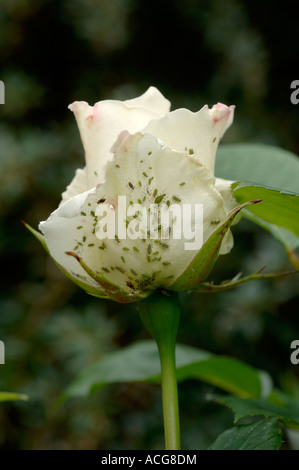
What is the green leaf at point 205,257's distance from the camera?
340 mm

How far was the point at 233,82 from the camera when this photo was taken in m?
1.50

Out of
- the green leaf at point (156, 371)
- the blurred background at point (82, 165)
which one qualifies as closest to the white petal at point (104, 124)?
the green leaf at point (156, 371)

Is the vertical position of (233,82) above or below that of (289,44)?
below

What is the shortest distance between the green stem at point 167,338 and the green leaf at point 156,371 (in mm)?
230

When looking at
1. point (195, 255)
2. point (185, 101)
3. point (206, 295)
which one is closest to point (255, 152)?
point (195, 255)

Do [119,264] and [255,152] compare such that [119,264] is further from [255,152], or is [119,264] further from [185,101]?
[185,101]

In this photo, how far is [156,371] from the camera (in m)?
0.69

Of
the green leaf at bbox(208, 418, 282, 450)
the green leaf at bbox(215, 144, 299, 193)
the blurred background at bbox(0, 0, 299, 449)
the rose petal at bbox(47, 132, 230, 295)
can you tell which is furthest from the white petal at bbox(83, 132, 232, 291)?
the blurred background at bbox(0, 0, 299, 449)

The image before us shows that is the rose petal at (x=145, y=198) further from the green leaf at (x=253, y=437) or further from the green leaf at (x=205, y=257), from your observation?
the green leaf at (x=253, y=437)

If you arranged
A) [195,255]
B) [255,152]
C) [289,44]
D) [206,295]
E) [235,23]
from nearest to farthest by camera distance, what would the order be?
[195,255], [255,152], [206,295], [235,23], [289,44]

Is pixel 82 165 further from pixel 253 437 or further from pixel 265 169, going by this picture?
pixel 253 437

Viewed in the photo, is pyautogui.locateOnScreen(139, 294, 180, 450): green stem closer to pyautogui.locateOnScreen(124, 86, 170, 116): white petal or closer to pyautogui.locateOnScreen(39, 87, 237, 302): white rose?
pyautogui.locateOnScreen(39, 87, 237, 302): white rose

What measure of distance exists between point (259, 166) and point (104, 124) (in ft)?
0.93
